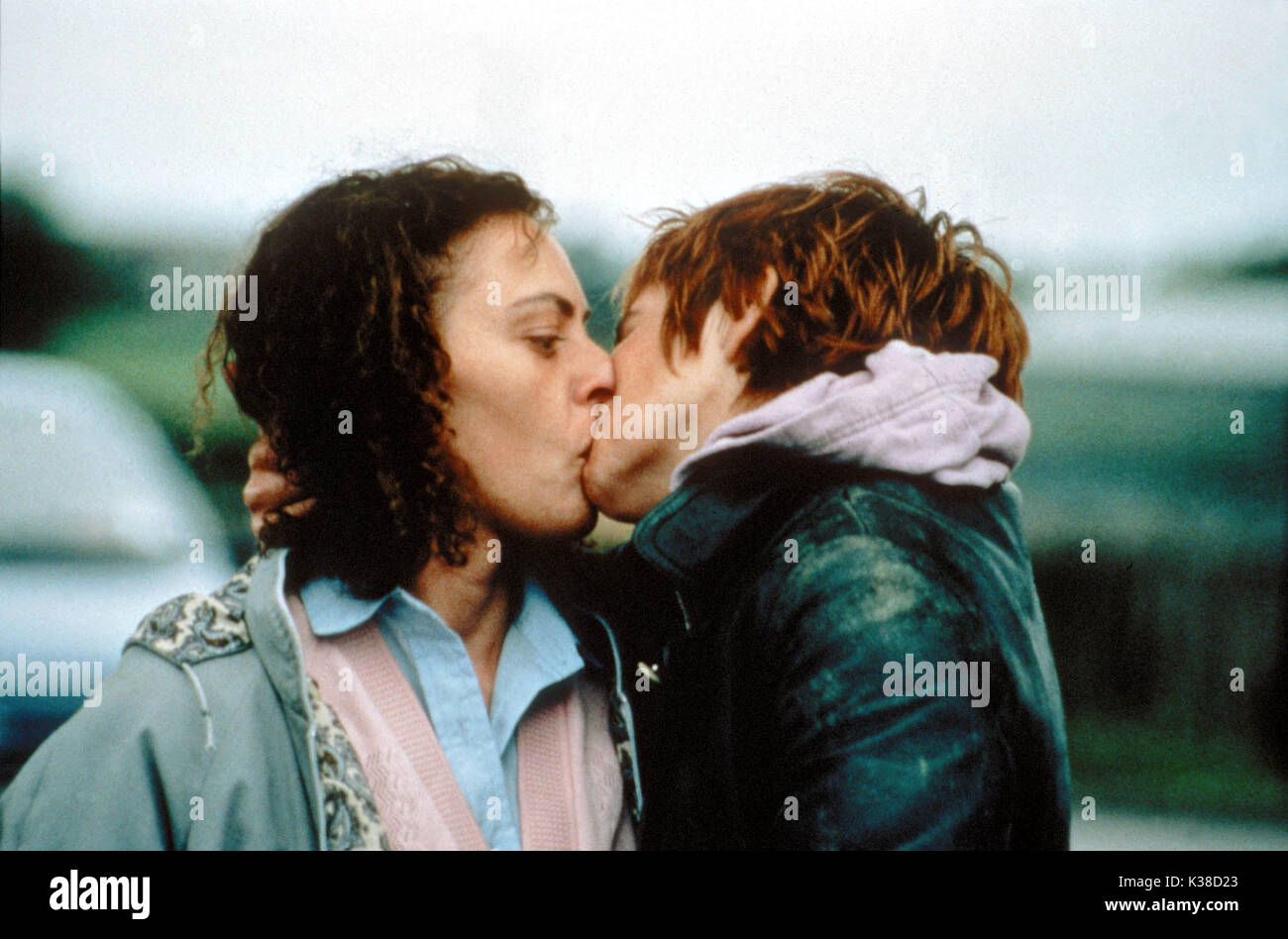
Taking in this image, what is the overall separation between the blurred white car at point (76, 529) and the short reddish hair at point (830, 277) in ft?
3.77

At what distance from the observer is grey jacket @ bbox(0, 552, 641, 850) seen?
7.62 feet

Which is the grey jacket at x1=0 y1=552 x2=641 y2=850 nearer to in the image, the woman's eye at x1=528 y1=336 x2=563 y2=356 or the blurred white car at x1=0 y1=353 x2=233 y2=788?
the blurred white car at x1=0 y1=353 x2=233 y2=788

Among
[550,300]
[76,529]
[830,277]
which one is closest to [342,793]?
[76,529]

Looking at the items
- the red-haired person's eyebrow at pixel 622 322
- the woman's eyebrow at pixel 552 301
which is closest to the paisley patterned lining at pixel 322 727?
the woman's eyebrow at pixel 552 301

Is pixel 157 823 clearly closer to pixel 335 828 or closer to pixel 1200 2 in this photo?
pixel 335 828

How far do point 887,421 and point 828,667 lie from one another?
1.77 ft

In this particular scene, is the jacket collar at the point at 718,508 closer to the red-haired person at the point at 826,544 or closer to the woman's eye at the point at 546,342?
the red-haired person at the point at 826,544

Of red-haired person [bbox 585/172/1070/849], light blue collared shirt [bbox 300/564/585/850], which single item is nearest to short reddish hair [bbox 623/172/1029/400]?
red-haired person [bbox 585/172/1070/849]

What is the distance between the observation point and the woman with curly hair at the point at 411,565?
2.40 metres

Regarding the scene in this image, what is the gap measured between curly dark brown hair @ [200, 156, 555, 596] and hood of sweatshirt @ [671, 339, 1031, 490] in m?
0.56
